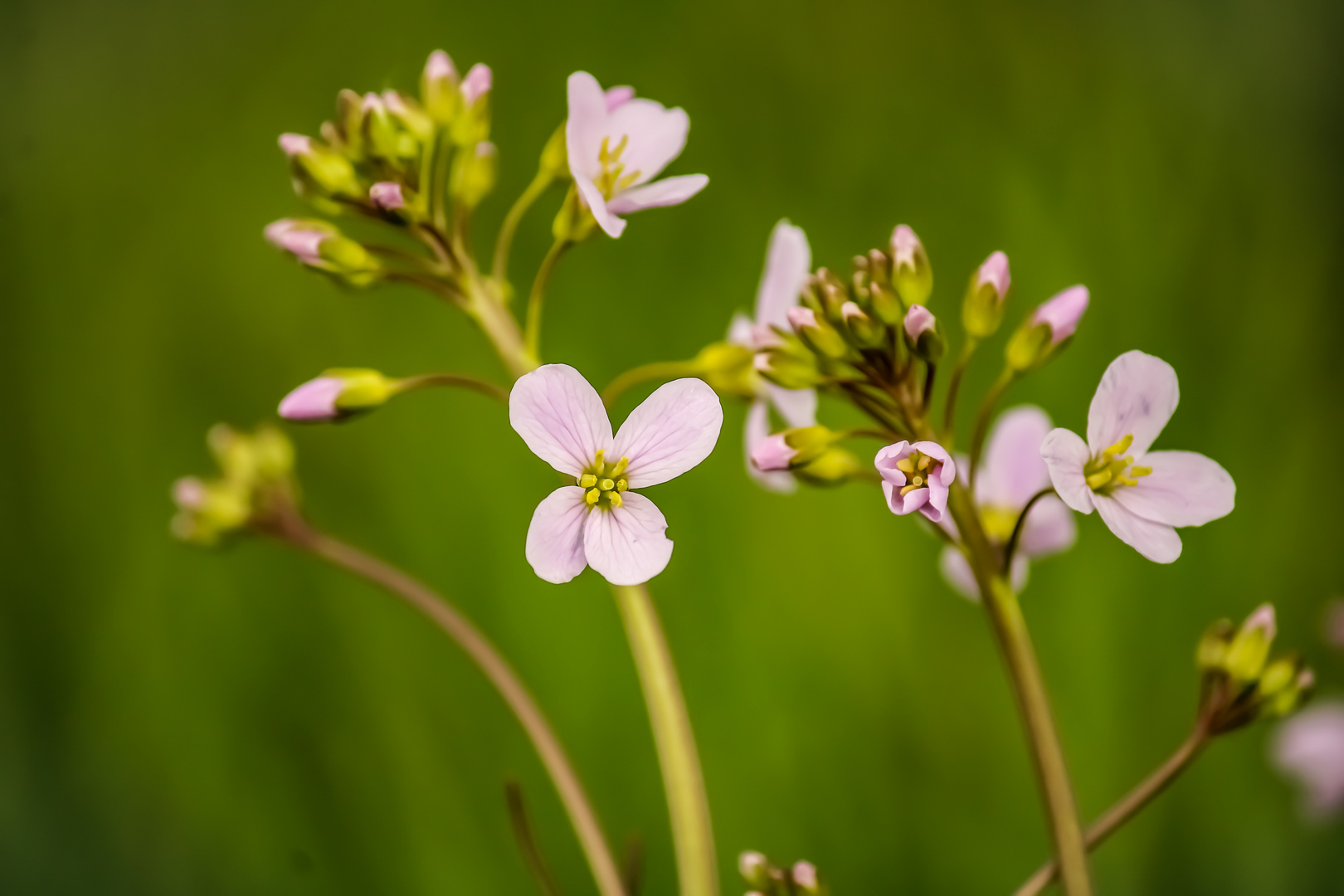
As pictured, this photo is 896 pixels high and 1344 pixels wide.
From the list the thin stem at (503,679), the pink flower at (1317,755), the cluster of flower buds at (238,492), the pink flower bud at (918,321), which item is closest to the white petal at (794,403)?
the pink flower bud at (918,321)

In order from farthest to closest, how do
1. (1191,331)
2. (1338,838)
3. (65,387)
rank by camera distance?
(65,387) → (1191,331) → (1338,838)

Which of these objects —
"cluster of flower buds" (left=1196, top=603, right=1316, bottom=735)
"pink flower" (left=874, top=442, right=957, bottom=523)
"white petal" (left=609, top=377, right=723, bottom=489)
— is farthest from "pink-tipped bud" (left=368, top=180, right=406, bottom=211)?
"cluster of flower buds" (left=1196, top=603, right=1316, bottom=735)

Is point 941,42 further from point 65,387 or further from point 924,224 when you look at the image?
point 65,387

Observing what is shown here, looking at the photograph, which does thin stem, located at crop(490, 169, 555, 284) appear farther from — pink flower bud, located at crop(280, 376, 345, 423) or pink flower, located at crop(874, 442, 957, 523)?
pink flower, located at crop(874, 442, 957, 523)

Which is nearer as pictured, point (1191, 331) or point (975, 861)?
point (975, 861)

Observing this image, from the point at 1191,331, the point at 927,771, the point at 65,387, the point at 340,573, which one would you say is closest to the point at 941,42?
the point at 1191,331

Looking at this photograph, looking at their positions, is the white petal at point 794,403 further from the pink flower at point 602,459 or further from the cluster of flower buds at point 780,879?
the cluster of flower buds at point 780,879

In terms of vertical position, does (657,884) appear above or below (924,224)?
below
